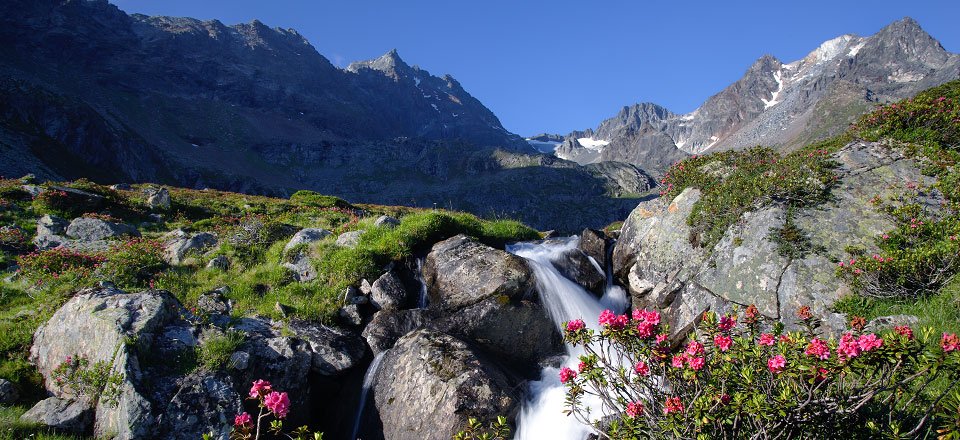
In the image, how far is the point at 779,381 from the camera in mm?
4602

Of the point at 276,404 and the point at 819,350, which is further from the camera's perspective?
the point at 276,404

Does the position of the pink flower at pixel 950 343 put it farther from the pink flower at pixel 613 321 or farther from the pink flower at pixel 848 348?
the pink flower at pixel 613 321

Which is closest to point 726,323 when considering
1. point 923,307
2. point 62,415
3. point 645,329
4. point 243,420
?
point 645,329

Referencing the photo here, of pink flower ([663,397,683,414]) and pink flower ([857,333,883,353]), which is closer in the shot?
pink flower ([857,333,883,353])

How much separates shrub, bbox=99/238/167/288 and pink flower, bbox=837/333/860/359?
15312 millimetres

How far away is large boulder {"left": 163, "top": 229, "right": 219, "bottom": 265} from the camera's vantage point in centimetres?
1448

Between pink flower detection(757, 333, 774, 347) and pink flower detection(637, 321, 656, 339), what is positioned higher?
pink flower detection(637, 321, 656, 339)

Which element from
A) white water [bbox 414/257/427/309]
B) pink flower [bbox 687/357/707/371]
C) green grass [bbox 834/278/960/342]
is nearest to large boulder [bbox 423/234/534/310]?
white water [bbox 414/257/427/309]

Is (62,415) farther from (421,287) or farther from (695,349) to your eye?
(695,349)

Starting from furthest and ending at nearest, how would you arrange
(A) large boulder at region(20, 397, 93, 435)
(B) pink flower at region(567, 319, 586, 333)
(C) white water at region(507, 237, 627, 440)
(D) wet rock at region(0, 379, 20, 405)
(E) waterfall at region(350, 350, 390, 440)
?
(E) waterfall at region(350, 350, 390, 440) < (C) white water at region(507, 237, 627, 440) < (D) wet rock at region(0, 379, 20, 405) < (A) large boulder at region(20, 397, 93, 435) < (B) pink flower at region(567, 319, 586, 333)

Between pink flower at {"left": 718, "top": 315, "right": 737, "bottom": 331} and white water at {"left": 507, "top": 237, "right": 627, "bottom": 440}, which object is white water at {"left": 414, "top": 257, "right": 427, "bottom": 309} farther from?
pink flower at {"left": 718, "top": 315, "right": 737, "bottom": 331}

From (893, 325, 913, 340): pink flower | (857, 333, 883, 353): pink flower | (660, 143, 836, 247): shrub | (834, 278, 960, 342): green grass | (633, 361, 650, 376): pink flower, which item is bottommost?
(834, 278, 960, 342): green grass

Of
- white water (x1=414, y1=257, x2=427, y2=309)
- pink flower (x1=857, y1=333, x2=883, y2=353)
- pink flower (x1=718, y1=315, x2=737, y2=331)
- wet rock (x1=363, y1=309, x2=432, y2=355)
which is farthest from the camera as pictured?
white water (x1=414, y1=257, x2=427, y2=309)

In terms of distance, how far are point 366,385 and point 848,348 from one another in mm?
8732
